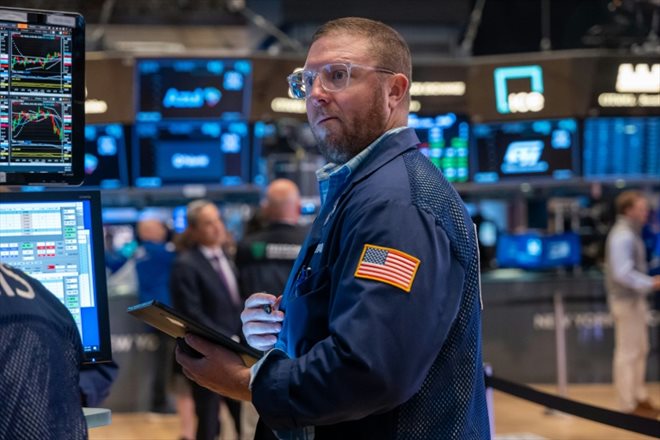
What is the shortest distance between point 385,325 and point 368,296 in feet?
0.21

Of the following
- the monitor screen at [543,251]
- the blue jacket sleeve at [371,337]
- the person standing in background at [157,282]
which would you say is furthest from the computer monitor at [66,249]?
the monitor screen at [543,251]

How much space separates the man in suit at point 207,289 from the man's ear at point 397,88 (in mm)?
4175

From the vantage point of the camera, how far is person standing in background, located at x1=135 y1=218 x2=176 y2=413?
823 centimetres

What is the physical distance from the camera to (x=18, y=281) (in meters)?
1.94

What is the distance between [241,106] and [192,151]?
554 mm

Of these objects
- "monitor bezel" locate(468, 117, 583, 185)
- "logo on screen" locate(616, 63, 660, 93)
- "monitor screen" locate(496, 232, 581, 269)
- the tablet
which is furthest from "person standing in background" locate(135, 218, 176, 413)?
the tablet

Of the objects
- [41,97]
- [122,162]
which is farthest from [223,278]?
[41,97]

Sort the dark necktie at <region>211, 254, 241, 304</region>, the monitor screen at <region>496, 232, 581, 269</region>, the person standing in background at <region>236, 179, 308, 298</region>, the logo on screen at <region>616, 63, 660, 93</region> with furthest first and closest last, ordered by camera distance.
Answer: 1. the monitor screen at <region>496, 232, 581, 269</region>
2. the logo on screen at <region>616, 63, 660, 93</region>
3. the dark necktie at <region>211, 254, 241, 304</region>
4. the person standing in background at <region>236, 179, 308, 298</region>

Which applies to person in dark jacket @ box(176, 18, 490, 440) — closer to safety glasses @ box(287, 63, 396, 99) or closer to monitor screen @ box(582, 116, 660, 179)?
safety glasses @ box(287, 63, 396, 99)

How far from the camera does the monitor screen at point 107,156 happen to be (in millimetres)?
8453

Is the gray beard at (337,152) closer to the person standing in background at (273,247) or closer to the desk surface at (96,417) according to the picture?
the desk surface at (96,417)

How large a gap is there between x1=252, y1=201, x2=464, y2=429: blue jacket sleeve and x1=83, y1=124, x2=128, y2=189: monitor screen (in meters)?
6.65

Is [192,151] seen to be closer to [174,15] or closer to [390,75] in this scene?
[174,15]

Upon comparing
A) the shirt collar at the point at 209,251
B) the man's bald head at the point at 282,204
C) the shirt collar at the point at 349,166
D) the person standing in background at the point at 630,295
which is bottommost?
the person standing in background at the point at 630,295
